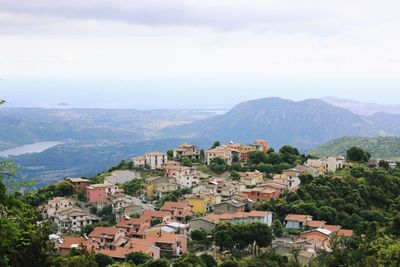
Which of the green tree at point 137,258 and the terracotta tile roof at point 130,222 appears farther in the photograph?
the terracotta tile roof at point 130,222

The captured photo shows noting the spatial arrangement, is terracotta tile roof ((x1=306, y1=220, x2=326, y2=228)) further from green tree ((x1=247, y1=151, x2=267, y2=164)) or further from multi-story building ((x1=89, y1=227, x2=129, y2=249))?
green tree ((x1=247, y1=151, x2=267, y2=164))

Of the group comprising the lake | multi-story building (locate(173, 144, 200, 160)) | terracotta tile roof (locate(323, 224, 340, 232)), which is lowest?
the lake

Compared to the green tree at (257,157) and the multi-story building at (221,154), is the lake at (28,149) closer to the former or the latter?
the multi-story building at (221,154)

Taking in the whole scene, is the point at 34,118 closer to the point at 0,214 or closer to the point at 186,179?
the point at 186,179

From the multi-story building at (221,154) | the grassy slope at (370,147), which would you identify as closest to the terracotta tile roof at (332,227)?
the multi-story building at (221,154)

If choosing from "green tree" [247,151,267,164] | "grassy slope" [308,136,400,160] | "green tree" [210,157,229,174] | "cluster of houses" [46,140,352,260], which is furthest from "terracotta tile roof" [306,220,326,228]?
"grassy slope" [308,136,400,160]

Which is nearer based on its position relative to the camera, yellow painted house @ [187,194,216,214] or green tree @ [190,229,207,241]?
green tree @ [190,229,207,241]

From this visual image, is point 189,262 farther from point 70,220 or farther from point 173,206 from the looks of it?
point 70,220
